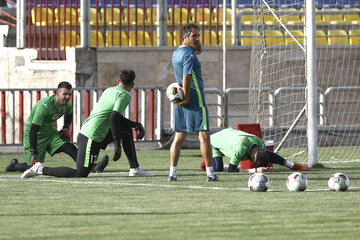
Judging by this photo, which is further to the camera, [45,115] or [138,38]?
[138,38]

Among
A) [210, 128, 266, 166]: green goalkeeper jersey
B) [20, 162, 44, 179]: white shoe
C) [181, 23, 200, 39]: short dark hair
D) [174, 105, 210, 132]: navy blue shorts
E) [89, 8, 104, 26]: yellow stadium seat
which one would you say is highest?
[89, 8, 104, 26]: yellow stadium seat

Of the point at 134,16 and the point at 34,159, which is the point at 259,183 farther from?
the point at 134,16

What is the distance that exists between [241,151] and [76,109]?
736 centimetres

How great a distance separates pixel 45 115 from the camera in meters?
11.1

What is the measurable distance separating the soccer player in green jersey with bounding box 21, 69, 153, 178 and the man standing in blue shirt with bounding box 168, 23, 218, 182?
83cm

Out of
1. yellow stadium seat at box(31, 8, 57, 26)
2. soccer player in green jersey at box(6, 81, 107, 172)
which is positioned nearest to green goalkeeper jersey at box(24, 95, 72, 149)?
soccer player in green jersey at box(6, 81, 107, 172)

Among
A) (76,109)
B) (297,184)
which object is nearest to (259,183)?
(297,184)

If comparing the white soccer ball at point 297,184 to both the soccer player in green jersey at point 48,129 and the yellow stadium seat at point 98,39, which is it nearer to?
the soccer player in green jersey at point 48,129

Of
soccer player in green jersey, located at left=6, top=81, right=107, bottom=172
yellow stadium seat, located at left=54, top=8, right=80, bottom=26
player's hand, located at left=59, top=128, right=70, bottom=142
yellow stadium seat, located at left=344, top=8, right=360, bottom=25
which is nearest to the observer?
soccer player in green jersey, located at left=6, top=81, right=107, bottom=172

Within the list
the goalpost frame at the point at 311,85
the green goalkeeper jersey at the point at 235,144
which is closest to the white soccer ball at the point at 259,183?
the green goalkeeper jersey at the point at 235,144

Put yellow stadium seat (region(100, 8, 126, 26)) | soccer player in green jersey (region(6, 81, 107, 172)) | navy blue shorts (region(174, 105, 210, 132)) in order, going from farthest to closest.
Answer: yellow stadium seat (region(100, 8, 126, 26)) → soccer player in green jersey (region(6, 81, 107, 172)) → navy blue shorts (region(174, 105, 210, 132))

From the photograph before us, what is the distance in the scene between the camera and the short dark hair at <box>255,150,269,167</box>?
1049 cm

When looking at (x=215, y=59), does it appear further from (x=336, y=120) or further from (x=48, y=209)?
(x=48, y=209)

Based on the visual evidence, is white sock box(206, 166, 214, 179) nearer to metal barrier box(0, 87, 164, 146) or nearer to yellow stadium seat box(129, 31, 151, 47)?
metal barrier box(0, 87, 164, 146)
